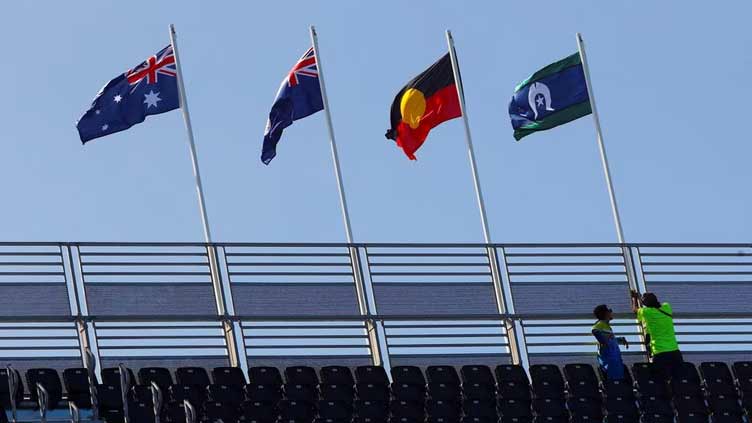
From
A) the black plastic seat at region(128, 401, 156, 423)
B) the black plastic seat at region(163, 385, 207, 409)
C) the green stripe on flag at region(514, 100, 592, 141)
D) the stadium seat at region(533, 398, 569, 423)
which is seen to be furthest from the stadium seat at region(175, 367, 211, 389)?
the green stripe on flag at region(514, 100, 592, 141)

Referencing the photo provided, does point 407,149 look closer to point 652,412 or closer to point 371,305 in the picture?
point 371,305

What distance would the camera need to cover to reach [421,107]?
107ft

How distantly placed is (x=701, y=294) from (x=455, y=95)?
4.71 meters

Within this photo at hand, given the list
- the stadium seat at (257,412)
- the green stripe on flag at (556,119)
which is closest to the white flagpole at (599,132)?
the green stripe on flag at (556,119)

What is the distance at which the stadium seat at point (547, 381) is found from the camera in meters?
28.9

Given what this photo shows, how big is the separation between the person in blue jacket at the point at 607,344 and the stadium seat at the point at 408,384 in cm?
244

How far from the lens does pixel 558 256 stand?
102 ft

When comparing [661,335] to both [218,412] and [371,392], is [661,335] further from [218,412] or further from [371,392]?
[218,412]

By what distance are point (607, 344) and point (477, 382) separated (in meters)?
1.87

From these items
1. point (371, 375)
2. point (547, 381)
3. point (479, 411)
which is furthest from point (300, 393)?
point (547, 381)

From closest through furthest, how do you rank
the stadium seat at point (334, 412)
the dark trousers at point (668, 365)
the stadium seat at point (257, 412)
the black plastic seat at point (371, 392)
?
the stadium seat at point (257, 412) → the stadium seat at point (334, 412) → the black plastic seat at point (371, 392) → the dark trousers at point (668, 365)

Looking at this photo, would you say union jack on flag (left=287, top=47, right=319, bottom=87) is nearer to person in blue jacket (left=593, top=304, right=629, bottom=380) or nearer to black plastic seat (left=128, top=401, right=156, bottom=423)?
person in blue jacket (left=593, top=304, right=629, bottom=380)

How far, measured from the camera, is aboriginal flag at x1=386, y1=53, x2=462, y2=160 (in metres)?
32.5

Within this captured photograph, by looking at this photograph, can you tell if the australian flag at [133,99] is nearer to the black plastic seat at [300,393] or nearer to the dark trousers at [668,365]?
the black plastic seat at [300,393]
